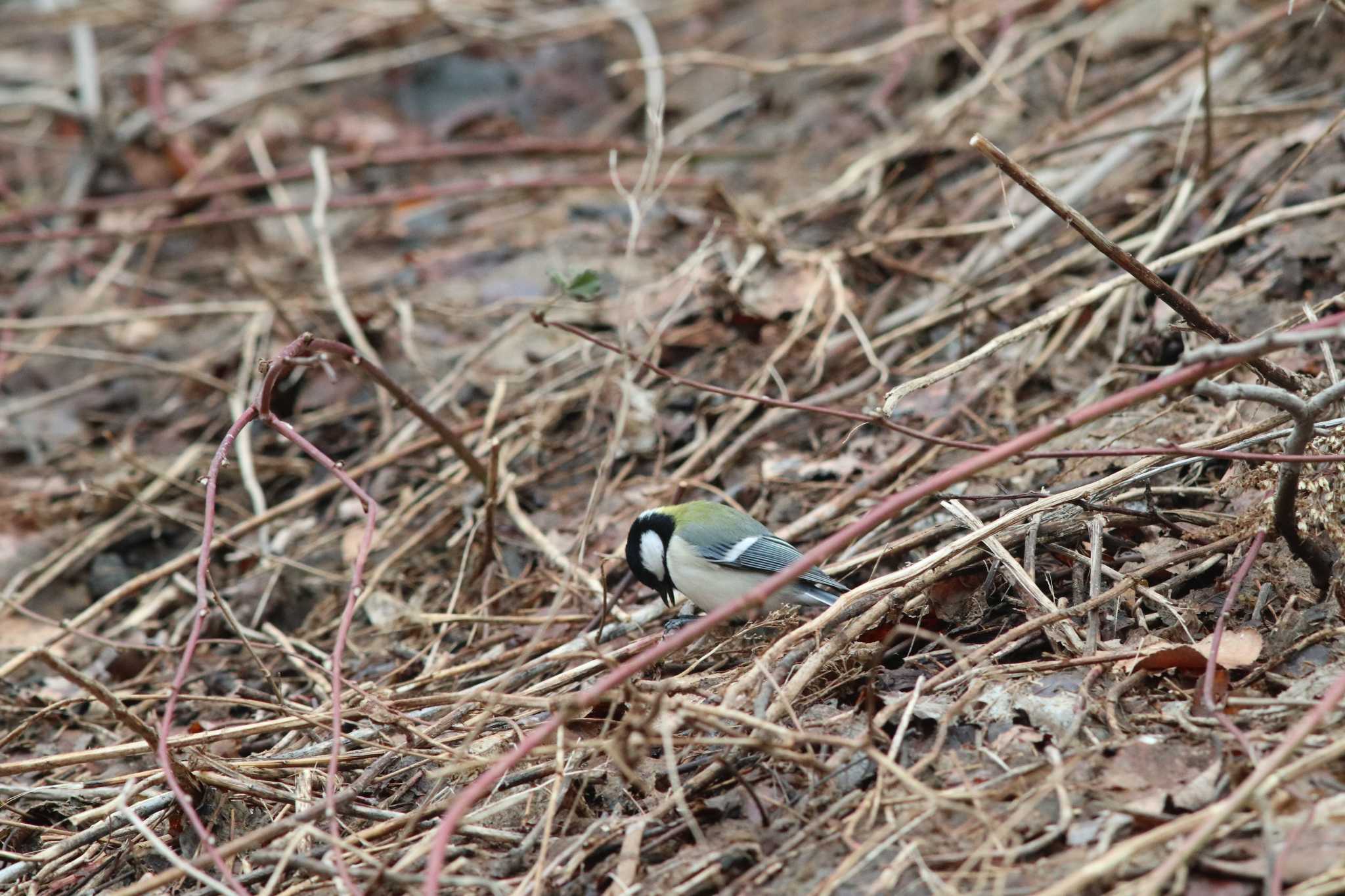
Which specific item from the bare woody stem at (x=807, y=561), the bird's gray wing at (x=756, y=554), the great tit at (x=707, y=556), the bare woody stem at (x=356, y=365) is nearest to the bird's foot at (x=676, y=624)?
the great tit at (x=707, y=556)

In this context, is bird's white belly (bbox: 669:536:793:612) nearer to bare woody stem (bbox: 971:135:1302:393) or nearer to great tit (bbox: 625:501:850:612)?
great tit (bbox: 625:501:850:612)

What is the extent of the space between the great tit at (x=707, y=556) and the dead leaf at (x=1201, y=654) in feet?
2.86

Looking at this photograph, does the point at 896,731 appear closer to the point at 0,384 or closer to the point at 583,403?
the point at 583,403

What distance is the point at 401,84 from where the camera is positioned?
6.59 m

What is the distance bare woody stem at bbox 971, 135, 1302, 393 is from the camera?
234 centimetres

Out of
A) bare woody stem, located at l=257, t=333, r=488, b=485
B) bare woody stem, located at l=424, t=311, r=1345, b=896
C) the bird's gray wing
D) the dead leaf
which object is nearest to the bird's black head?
the bird's gray wing

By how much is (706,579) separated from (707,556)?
0.21 ft

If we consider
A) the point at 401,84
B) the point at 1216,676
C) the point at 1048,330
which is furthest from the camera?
the point at 401,84

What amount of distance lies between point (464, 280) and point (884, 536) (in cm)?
260

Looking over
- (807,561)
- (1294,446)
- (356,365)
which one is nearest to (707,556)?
(356,365)

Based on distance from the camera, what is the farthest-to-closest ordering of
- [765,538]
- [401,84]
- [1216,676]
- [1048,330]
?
[401,84]
[1048,330]
[765,538]
[1216,676]

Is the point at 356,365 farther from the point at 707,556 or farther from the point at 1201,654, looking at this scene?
the point at 1201,654

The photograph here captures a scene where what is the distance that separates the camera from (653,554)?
3.20 m

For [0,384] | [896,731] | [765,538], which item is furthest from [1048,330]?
[0,384]
